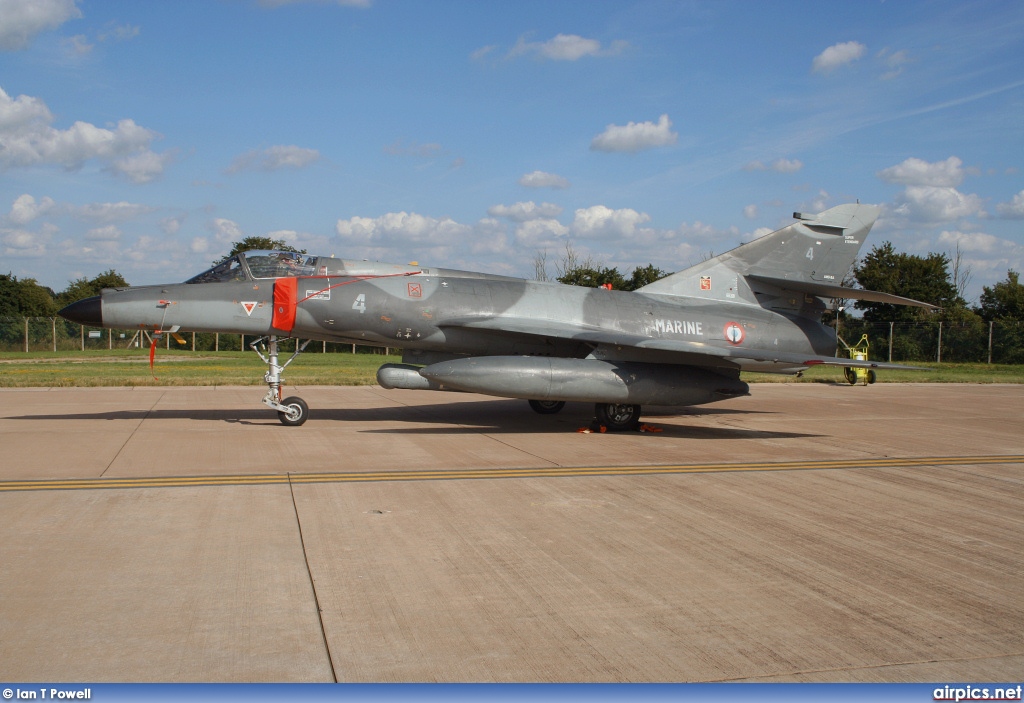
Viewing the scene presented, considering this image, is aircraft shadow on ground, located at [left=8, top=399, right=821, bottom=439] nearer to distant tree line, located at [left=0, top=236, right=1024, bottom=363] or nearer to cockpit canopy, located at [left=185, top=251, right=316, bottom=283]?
cockpit canopy, located at [left=185, top=251, right=316, bottom=283]

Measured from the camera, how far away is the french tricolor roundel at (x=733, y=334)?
46.6 ft

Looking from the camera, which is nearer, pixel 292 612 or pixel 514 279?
pixel 292 612

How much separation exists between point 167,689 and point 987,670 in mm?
3750

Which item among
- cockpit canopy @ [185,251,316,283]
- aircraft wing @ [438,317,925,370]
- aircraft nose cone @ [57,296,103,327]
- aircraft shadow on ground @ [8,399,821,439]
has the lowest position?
aircraft shadow on ground @ [8,399,821,439]

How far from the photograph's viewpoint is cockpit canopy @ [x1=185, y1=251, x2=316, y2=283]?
12609mm

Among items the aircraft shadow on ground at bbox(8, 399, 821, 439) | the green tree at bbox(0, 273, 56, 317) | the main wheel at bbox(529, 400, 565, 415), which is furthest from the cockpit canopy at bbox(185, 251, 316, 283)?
the green tree at bbox(0, 273, 56, 317)

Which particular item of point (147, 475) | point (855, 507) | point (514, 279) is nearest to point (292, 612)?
point (147, 475)

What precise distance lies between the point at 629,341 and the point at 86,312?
7.97m

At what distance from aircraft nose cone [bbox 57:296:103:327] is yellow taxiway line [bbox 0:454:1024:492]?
4067 mm

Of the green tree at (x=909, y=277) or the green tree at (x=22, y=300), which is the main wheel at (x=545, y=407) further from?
the green tree at (x=22, y=300)

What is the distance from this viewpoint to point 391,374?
41.6ft

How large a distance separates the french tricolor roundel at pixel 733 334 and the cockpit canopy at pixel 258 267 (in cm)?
710

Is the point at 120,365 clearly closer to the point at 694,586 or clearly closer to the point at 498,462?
the point at 498,462

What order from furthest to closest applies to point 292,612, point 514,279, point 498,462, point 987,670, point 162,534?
point 514,279
point 498,462
point 162,534
point 292,612
point 987,670
